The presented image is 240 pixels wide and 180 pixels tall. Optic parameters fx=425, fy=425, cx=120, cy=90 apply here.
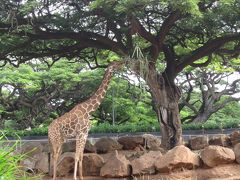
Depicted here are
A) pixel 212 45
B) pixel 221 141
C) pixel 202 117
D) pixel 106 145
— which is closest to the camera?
pixel 212 45

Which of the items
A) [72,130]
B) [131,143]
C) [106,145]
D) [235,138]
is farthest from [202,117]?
[72,130]

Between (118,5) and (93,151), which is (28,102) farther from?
(118,5)

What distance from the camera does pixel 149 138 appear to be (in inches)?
499

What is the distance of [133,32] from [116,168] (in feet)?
10.4

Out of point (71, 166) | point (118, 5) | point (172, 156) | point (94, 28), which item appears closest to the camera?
point (118, 5)

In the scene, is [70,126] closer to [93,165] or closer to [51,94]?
[93,165]

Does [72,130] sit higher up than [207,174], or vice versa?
[72,130]

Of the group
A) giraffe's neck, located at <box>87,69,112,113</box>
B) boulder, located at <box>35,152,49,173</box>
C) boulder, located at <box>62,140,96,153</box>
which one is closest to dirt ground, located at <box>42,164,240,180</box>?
giraffe's neck, located at <box>87,69,112,113</box>

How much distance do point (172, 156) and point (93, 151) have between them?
343 cm

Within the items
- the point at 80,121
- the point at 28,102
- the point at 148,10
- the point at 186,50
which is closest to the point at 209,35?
the point at 186,50

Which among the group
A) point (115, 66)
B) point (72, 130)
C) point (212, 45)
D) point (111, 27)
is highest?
point (111, 27)

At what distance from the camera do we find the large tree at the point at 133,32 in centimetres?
991

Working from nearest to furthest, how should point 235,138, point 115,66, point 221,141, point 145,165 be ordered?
1. point 145,165
2. point 115,66
3. point 235,138
4. point 221,141

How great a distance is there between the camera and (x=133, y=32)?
32.5 feet
